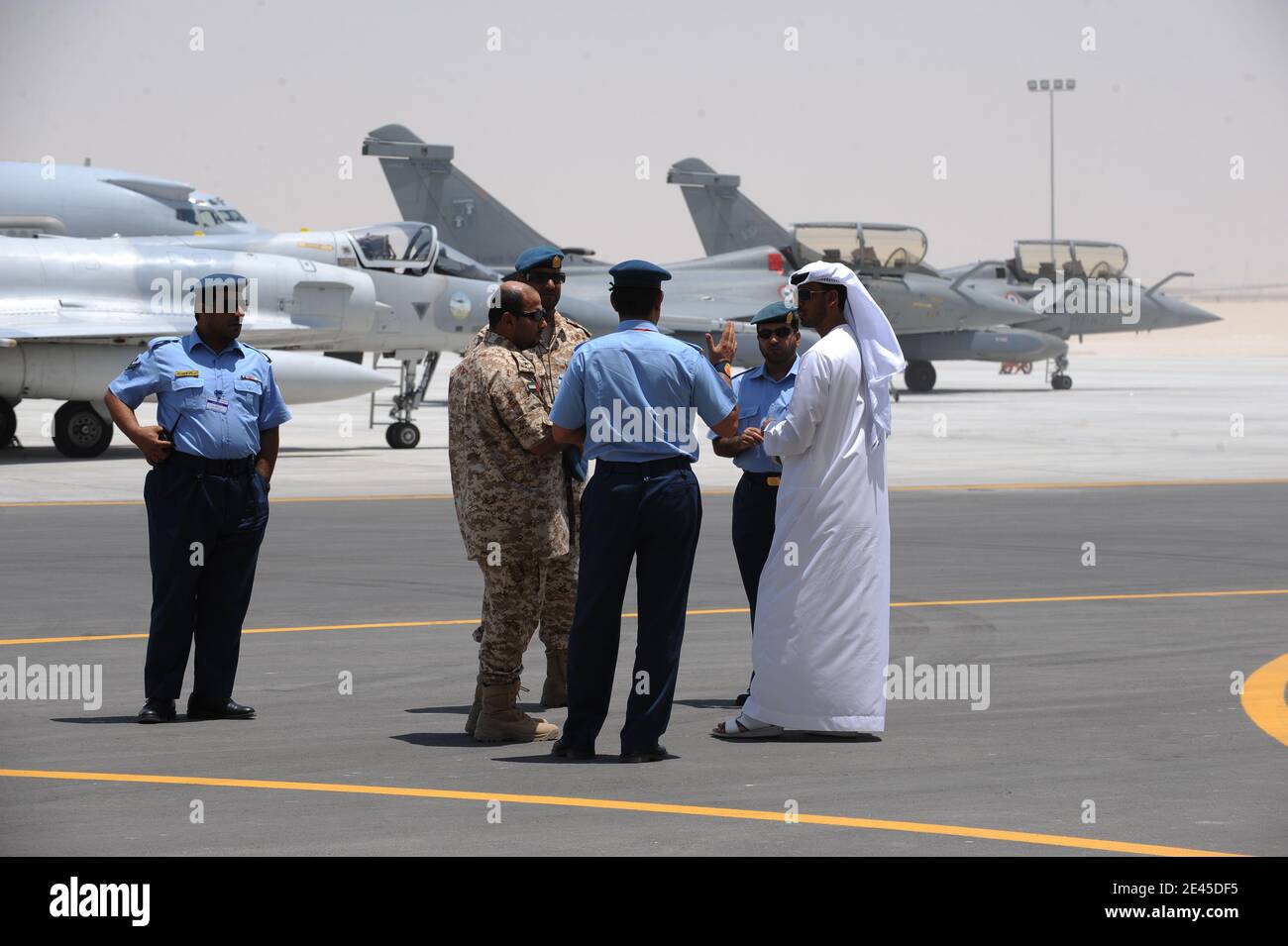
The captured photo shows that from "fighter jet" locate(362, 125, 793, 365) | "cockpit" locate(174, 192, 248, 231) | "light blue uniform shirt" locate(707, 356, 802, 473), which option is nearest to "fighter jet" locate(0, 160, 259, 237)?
"cockpit" locate(174, 192, 248, 231)

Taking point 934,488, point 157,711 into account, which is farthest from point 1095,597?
point 934,488

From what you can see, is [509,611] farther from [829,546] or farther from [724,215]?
[724,215]

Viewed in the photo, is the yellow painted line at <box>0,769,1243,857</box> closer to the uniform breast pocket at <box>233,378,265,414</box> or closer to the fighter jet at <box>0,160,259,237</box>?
the uniform breast pocket at <box>233,378,265,414</box>

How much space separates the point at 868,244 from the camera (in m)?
49.6

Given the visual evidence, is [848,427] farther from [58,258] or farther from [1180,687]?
[58,258]

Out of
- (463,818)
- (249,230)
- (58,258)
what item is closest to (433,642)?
(463,818)

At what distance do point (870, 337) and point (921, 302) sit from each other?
4067 centimetres

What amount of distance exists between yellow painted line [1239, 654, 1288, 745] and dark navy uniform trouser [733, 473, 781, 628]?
2.43 m

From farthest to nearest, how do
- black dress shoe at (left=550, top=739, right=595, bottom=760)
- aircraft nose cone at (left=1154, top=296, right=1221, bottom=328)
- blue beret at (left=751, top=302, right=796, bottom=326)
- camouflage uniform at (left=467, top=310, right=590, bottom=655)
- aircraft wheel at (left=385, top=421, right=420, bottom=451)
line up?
aircraft nose cone at (left=1154, top=296, right=1221, bottom=328) → aircraft wheel at (left=385, top=421, right=420, bottom=451) → blue beret at (left=751, top=302, right=796, bottom=326) → camouflage uniform at (left=467, top=310, right=590, bottom=655) → black dress shoe at (left=550, top=739, right=595, bottom=760)

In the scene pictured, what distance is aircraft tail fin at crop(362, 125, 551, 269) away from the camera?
49.6 metres

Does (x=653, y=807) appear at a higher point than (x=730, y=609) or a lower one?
higher

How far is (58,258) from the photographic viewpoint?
27.8 m

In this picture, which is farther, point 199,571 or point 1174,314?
point 1174,314

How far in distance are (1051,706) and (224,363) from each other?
431 centimetres
